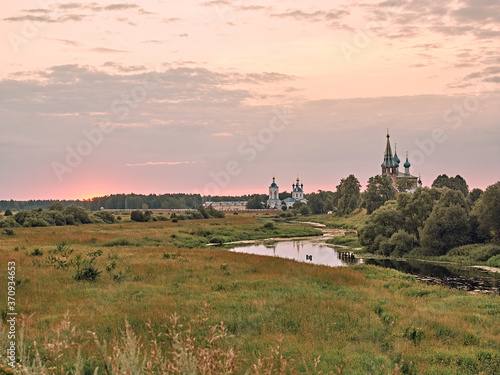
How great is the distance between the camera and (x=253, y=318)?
15688 millimetres

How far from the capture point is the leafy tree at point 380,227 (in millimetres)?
56619

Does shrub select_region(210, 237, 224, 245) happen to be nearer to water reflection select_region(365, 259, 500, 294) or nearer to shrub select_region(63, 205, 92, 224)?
water reflection select_region(365, 259, 500, 294)

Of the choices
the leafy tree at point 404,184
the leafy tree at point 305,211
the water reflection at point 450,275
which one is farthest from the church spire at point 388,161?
the water reflection at point 450,275

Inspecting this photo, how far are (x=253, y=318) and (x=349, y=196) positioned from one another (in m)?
119

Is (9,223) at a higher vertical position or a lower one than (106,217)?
lower

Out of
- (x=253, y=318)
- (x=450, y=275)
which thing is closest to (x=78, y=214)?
(x=450, y=275)

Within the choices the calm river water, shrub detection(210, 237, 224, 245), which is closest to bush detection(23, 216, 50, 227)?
shrub detection(210, 237, 224, 245)

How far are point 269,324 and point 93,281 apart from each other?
11.2 m

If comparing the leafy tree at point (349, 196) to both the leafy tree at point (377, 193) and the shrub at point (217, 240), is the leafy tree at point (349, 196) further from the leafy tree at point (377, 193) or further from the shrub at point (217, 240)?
the shrub at point (217, 240)

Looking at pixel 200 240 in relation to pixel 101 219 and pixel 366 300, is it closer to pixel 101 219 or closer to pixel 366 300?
pixel 101 219

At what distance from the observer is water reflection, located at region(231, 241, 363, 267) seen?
46.1 m

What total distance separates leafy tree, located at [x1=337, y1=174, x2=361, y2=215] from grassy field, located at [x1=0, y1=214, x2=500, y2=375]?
3906 inches

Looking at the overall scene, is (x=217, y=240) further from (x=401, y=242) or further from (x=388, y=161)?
(x=388, y=161)

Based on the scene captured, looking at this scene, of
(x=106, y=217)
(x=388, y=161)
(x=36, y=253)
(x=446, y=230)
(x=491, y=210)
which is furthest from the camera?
(x=388, y=161)
